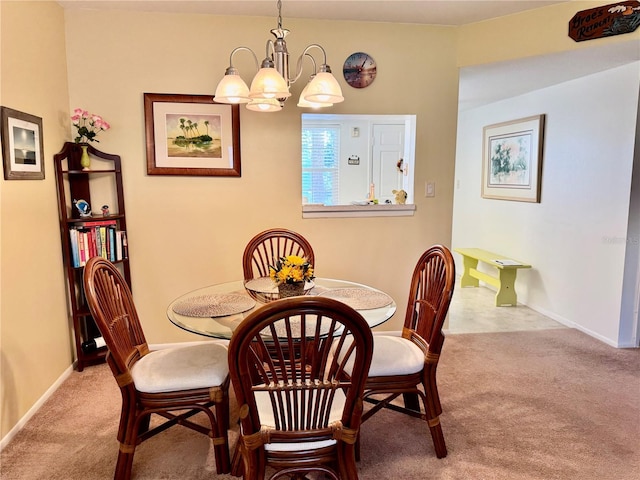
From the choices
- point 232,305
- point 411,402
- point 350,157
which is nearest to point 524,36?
point 411,402

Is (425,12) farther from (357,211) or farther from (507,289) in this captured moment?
(507,289)

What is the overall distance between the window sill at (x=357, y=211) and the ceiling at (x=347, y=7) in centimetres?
132

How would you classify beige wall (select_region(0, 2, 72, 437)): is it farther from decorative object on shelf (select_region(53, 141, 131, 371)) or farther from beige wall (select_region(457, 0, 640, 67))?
beige wall (select_region(457, 0, 640, 67))

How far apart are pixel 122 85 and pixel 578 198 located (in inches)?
142

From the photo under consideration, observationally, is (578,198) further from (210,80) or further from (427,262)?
(210,80)

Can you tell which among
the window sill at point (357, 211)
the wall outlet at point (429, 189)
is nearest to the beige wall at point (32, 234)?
the window sill at point (357, 211)

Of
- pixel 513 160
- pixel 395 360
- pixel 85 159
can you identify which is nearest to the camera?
pixel 395 360

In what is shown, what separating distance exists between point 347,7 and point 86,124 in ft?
6.20

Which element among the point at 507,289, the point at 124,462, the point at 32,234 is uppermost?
the point at 32,234

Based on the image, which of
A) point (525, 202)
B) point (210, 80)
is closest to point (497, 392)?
point (525, 202)

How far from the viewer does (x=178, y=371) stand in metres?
1.84

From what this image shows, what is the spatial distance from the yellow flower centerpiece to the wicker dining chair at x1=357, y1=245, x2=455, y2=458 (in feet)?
1.51

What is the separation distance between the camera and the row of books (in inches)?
111

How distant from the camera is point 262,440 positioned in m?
1.45
